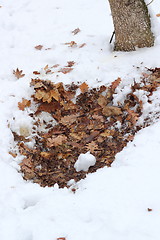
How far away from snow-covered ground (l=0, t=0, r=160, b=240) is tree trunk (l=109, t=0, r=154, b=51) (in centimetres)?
15

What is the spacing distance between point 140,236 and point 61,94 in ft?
7.12

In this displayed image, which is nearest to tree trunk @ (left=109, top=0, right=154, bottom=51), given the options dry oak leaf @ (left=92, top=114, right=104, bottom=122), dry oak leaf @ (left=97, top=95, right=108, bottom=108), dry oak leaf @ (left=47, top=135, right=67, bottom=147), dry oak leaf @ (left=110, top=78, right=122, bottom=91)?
dry oak leaf @ (left=110, top=78, right=122, bottom=91)

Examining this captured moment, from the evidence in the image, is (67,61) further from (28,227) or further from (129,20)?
(28,227)

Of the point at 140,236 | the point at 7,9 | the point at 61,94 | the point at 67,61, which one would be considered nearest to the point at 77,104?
the point at 61,94

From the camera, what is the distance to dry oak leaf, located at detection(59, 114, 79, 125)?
11.1ft

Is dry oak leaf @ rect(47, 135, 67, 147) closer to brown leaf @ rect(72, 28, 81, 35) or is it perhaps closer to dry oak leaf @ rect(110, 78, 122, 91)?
dry oak leaf @ rect(110, 78, 122, 91)

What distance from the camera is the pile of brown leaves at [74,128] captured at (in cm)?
289

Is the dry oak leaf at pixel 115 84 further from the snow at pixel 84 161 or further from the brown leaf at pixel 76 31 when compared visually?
the brown leaf at pixel 76 31

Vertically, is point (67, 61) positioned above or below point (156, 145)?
above

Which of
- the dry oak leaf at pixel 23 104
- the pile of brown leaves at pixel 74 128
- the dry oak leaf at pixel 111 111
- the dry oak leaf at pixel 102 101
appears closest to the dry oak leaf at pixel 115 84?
the pile of brown leaves at pixel 74 128

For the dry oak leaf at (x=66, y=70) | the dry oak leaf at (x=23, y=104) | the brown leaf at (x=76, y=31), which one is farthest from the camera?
the brown leaf at (x=76, y=31)

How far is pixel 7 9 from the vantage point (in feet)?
19.4

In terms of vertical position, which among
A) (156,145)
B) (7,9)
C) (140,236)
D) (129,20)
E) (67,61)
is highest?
(7,9)

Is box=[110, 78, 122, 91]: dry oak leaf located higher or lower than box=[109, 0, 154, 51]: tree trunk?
lower
